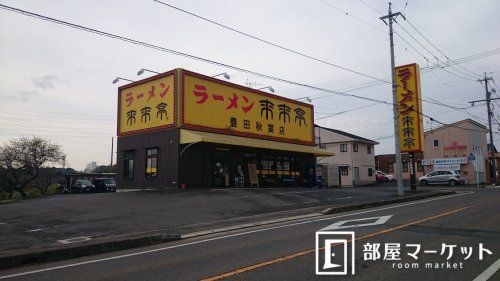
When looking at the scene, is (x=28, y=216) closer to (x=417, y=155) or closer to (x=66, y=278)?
(x=66, y=278)

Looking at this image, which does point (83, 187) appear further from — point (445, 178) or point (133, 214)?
point (445, 178)

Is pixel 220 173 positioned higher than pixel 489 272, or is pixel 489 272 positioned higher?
pixel 220 173

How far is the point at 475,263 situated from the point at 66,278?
6.96 metres

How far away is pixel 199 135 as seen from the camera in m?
24.5

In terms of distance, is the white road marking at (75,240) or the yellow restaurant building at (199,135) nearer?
the white road marking at (75,240)

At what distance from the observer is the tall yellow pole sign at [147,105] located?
85.7ft

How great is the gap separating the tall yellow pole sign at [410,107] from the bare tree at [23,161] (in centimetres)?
4232

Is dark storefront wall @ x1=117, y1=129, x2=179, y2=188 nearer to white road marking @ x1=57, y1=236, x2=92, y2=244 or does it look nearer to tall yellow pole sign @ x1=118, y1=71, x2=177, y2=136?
tall yellow pole sign @ x1=118, y1=71, x2=177, y2=136

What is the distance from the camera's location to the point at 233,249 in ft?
30.1

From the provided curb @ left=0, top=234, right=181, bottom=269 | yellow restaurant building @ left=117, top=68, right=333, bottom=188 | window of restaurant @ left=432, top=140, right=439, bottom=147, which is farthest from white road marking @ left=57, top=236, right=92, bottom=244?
window of restaurant @ left=432, top=140, right=439, bottom=147

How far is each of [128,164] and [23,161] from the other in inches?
1189

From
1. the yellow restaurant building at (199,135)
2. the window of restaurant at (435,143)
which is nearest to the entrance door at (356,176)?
the window of restaurant at (435,143)

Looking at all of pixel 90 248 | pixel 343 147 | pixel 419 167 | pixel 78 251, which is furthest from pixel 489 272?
pixel 419 167

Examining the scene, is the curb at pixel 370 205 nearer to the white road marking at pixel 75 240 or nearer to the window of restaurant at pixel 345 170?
the white road marking at pixel 75 240
